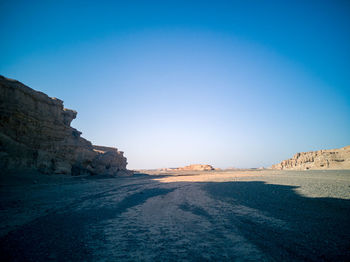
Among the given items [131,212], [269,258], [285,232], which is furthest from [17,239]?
[285,232]

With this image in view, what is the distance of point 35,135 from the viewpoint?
17.1 m

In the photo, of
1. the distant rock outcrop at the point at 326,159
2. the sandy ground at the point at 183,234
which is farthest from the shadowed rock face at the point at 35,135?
the distant rock outcrop at the point at 326,159

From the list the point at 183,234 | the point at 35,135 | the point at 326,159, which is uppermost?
the point at 35,135

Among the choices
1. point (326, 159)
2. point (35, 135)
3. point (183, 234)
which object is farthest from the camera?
point (326, 159)

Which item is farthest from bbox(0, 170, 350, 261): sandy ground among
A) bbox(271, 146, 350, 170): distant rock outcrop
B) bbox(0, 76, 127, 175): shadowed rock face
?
bbox(271, 146, 350, 170): distant rock outcrop

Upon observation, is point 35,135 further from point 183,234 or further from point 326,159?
point 326,159

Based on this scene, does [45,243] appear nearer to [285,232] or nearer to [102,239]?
[102,239]

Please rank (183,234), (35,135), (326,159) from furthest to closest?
(326,159)
(35,135)
(183,234)

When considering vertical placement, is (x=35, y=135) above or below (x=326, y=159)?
above

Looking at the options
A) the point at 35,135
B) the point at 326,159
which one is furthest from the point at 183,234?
the point at 326,159

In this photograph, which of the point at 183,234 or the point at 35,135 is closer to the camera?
the point at 183,234

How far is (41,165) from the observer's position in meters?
15.5

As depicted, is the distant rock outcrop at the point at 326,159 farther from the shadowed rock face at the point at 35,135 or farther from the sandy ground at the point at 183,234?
the shadowed rock face at the point at 35,135

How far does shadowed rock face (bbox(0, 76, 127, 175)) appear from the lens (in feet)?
47.0
